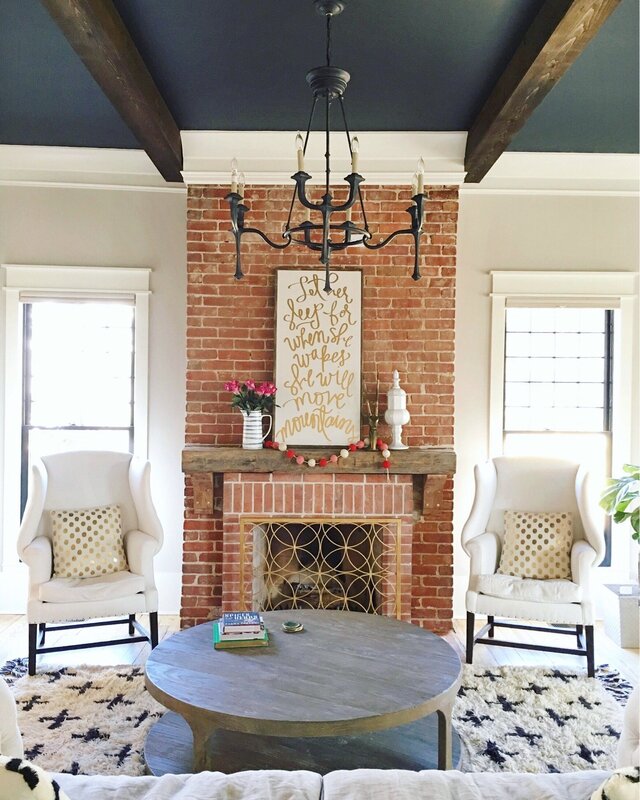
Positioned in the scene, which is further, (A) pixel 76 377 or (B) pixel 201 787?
(A) pixel 76 377

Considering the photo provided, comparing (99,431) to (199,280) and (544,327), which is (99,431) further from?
(544,327)

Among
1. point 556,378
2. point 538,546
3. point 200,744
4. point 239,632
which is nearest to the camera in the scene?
point 200,744

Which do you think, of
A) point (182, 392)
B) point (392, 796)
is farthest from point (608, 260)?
point (392, 796)

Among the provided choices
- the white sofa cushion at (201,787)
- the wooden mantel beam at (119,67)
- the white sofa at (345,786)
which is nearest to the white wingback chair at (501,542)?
the white sofa at (345,786)

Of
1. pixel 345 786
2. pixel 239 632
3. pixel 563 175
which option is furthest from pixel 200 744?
→ pixel 563 175

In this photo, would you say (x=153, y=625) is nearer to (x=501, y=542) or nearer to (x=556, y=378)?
(x=501, y=542)

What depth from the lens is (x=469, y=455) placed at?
14.9ft

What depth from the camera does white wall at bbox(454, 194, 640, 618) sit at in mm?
4504

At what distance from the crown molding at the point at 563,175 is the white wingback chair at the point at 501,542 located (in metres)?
1.84

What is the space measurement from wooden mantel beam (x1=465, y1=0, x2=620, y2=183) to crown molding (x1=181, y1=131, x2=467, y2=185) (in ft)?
0.79

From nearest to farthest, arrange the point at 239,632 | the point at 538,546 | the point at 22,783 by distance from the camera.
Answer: the point at 22,783
the point at 239,632
the point at 538,546

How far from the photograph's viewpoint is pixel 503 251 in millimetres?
4512

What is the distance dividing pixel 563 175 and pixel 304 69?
209 cm

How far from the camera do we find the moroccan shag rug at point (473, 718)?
2.58m
